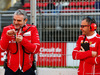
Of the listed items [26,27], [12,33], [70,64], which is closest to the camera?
[12,33]

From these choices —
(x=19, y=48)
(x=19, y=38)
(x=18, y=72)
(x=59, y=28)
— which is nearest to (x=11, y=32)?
(x=19, y=38)

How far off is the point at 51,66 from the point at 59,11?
139 cm

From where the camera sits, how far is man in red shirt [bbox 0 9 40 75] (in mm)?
3476

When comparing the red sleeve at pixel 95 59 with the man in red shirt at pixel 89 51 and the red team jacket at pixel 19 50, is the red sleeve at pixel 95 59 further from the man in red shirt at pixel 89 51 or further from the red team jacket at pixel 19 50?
the red team jacket at pixel 19 50

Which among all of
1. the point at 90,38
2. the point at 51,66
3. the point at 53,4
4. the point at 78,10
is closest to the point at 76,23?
the point at 78,10

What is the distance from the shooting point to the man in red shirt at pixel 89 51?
145 inches

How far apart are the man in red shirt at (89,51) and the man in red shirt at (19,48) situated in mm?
687

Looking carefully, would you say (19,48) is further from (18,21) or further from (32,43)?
(18,21)

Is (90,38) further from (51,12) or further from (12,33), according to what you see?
(51,12)

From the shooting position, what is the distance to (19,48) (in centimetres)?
350

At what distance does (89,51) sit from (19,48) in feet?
3.29

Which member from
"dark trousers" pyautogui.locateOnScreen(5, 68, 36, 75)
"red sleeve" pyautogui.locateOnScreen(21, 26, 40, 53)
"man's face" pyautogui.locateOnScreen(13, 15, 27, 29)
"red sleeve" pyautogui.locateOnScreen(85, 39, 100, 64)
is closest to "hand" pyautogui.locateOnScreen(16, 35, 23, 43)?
"red sleeve" pyautogui.locateOnScreen(21, 26, 40, 53)

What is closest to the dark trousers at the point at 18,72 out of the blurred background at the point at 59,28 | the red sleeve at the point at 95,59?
the red sleeve at the point at 95,59

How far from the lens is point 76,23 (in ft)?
20.4
